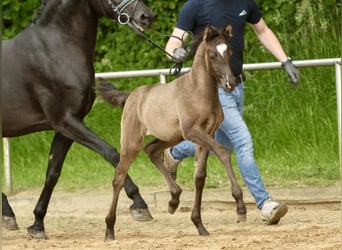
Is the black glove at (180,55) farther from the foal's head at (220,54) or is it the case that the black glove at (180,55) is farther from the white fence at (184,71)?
the white fence at (184,71)

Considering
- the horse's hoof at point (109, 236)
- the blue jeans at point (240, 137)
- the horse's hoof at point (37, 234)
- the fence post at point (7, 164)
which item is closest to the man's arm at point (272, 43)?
the blue jeans at point (240, 137)

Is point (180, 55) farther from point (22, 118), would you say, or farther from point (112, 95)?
point (22, 118)

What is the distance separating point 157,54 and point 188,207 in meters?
5.00

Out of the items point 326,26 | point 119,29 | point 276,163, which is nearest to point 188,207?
point 276,163

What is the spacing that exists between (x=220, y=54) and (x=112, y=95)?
1.07m

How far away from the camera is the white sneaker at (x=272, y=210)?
26.1 feet

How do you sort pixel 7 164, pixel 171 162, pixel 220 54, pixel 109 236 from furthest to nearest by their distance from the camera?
pixel 7 164
pixel 171 162
pixel 109 236
pixel 220 54

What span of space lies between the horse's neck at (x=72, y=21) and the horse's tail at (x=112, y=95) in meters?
0.38

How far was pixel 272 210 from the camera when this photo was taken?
26.1ft

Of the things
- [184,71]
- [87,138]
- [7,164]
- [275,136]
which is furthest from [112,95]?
[275,136]

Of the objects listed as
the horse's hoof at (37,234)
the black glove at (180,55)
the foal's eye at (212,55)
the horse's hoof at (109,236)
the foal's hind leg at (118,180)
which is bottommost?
the horse's hoof at (37,234)

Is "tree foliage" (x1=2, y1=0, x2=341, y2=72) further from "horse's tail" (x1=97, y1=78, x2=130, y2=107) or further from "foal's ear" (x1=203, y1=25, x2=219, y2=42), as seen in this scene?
"foal's ear" (x1=203, y1=25, x2=219, y2=42)

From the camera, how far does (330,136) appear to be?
1123 cm

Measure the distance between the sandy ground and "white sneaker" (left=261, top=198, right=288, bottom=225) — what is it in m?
0.07
